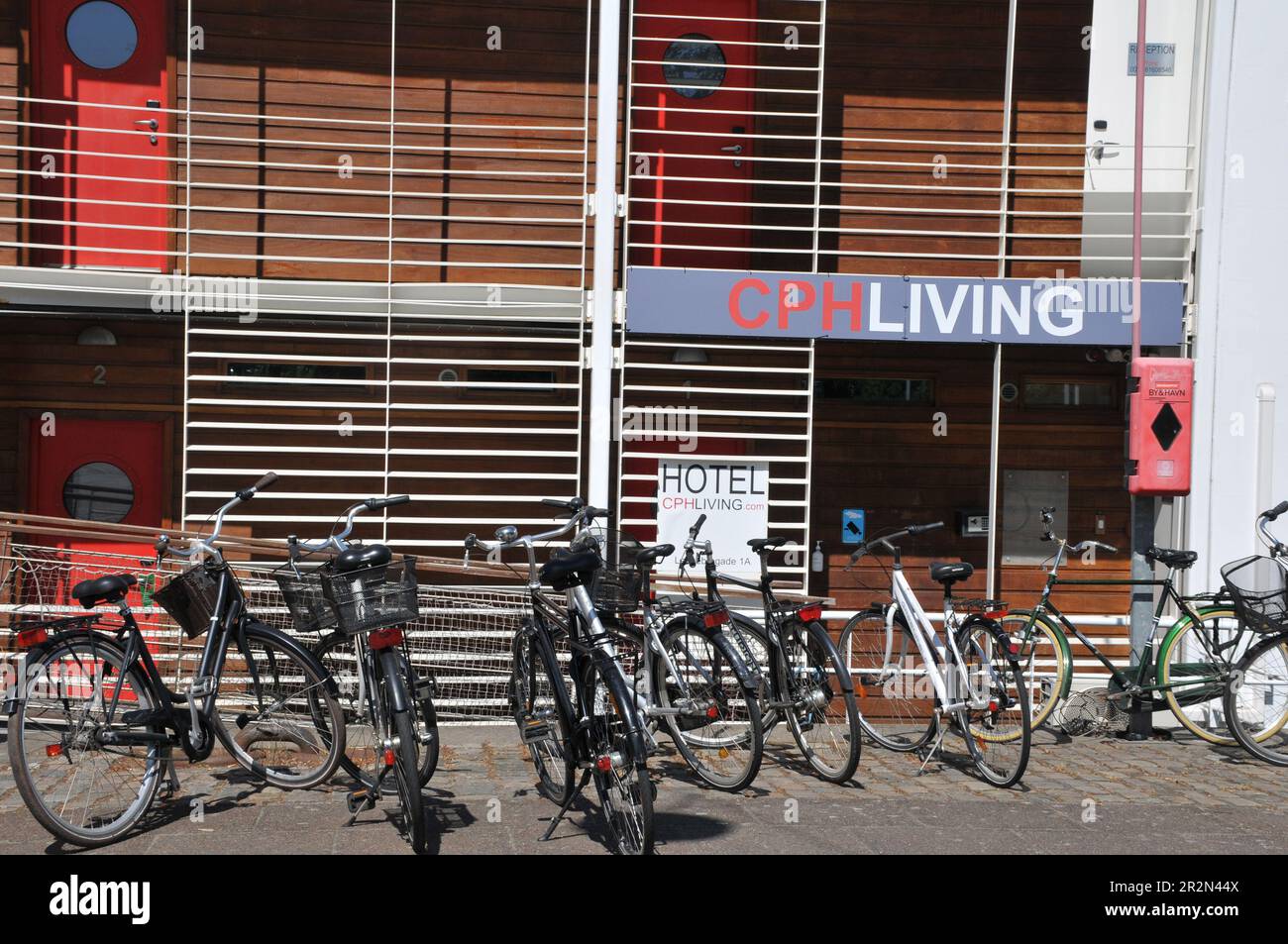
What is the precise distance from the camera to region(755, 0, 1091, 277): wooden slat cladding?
10234mm

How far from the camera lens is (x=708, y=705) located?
19.6 ft

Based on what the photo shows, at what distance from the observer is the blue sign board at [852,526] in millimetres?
10414

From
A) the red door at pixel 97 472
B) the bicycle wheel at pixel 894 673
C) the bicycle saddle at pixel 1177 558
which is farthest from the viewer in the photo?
the red door at pixel 97 472

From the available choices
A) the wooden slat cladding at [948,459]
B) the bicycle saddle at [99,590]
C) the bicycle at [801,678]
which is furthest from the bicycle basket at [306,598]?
the wooden slat cladding at [948,459]

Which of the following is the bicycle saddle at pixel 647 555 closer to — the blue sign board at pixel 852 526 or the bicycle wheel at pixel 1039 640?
the bicycle wheel at pixel 1039 640

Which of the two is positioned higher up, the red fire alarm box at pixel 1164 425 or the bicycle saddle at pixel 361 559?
the red fire alarm box at pixel 1164 425

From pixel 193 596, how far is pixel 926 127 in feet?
→ 23.8

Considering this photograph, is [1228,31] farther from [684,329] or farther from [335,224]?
[335,224]

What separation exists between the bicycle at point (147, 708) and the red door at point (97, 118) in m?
4.86

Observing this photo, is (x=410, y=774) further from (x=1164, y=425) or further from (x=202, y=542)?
(x=1164, y=425)

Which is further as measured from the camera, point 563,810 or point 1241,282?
point 1241,282

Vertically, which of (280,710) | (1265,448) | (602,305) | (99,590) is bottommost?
(280,710)

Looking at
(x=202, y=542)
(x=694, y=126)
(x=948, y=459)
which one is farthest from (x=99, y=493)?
(x=948, y=459)

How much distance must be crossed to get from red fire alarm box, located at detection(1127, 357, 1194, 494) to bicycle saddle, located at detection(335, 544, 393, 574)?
5027mm
